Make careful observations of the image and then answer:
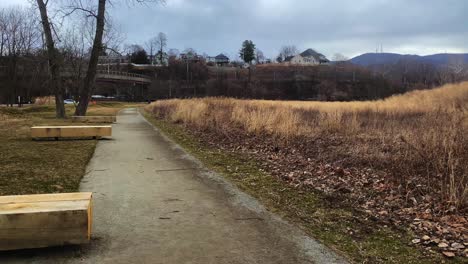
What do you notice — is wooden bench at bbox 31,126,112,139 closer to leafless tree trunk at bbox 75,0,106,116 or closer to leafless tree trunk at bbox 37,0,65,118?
leafless tree trunk at bbox 75,0,106,116

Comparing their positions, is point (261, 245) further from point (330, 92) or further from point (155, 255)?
point (330, 92)

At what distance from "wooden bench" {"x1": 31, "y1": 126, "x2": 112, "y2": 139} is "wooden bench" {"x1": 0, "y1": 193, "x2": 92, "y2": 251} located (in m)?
10.2

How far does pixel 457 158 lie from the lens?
6.98 m

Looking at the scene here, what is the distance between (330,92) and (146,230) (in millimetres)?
122892

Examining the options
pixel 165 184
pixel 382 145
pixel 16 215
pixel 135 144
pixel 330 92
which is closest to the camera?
pixel 16 215

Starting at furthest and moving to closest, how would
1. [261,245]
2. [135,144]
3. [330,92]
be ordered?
[330,92], [135,144], [261,245]

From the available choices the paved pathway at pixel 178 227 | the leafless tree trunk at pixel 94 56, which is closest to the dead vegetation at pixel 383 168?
the paved pathway at pixel 178 227

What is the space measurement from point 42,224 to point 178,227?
1.54 metres

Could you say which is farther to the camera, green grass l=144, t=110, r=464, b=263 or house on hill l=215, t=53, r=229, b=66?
house on hill l=215, t=53, r=229, b=66

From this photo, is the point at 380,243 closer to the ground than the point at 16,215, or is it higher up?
closer to the ground

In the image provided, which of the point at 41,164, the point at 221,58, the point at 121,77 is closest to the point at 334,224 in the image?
the point at 41,164

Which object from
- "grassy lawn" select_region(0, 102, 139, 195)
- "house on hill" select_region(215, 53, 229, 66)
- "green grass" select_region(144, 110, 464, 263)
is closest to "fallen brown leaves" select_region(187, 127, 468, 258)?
"green grass" select_region(144, 110, 464, 263)

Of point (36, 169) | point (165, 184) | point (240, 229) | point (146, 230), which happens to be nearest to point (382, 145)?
point (165, 184)

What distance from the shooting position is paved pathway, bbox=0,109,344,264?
14.2 feet
